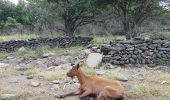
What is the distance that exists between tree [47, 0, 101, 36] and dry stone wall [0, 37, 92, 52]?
5136mm

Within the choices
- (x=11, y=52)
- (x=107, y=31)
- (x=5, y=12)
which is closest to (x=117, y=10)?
(x=107, y=31)

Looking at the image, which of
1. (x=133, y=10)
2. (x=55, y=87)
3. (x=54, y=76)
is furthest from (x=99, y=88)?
(x=133, y=10)

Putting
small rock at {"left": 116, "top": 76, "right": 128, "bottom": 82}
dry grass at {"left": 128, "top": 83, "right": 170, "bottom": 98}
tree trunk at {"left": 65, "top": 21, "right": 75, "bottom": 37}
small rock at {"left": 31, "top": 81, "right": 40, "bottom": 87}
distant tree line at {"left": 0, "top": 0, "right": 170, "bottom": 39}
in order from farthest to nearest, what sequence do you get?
tree trunk at {"left": 65, "top": 21, "right": 75, "bottom": 37}
distant tree line at {"left": 0, "top": 0, "right": 170, "bottom": 39}
small rock at {"left": 116, "top": 76, "right": 128, "bottom": 82}
small rock at {"left": 31, "top": 81, "right": 40, "bottom": 87}
dry grass at {"left": 128, "top": 83, "right": 170, "bottom": 98}

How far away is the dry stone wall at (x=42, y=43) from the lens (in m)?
22.2

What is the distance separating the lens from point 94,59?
14.9 meters

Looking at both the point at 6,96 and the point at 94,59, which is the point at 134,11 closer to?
the point at 94,59

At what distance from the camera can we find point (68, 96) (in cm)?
978

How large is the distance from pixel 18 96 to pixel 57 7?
764 inches

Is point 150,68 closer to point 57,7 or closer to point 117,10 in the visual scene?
point 117,10

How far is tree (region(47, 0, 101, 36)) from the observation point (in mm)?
28859

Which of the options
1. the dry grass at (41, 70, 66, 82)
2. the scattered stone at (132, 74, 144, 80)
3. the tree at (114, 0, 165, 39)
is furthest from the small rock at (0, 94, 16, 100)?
the tree at (114, 0, 165, 39)

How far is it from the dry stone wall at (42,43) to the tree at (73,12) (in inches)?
202

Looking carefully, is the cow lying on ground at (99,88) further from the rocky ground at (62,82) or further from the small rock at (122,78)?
the small rock at (122,78)

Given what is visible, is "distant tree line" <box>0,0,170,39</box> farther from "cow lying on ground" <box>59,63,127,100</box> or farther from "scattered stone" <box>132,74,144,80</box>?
"cow lying on ground" <box>59,63,127,100</box>
